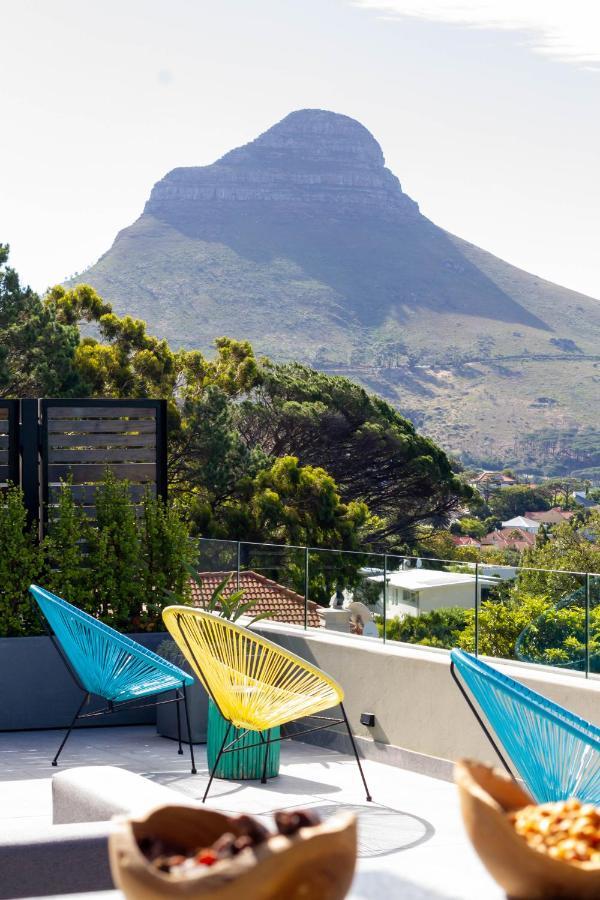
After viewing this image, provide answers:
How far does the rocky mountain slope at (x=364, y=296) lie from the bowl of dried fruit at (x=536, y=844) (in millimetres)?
66273

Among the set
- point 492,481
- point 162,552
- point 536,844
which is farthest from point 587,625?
point 492,481

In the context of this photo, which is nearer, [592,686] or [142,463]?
[592,686]

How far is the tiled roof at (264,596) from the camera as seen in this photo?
7441 mm

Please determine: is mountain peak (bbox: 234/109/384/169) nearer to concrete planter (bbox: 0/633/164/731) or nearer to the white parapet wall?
concrete planter (bbox: 0/633/164/731)

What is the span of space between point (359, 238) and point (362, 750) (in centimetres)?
9719

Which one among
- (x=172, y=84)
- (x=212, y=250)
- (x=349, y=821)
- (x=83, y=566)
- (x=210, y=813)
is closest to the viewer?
(x=349, y=821)

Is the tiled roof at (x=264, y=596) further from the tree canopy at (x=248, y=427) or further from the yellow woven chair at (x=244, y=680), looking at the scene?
the tree canopy at (x=248, y=427)

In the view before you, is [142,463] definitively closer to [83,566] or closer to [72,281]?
[83,566]

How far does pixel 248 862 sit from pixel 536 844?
413 millimetres

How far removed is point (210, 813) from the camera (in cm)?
166

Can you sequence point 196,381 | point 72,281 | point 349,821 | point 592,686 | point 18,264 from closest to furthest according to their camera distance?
1. point 349,821
2. point 592,686
3. point 18,264
4. point 196,381
5. point 72,281

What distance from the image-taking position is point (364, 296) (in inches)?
3524

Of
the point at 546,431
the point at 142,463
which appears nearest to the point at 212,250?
the point at 546,431

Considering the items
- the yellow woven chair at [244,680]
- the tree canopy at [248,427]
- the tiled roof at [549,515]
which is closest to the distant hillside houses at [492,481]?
the tiled roof at [549,515]
